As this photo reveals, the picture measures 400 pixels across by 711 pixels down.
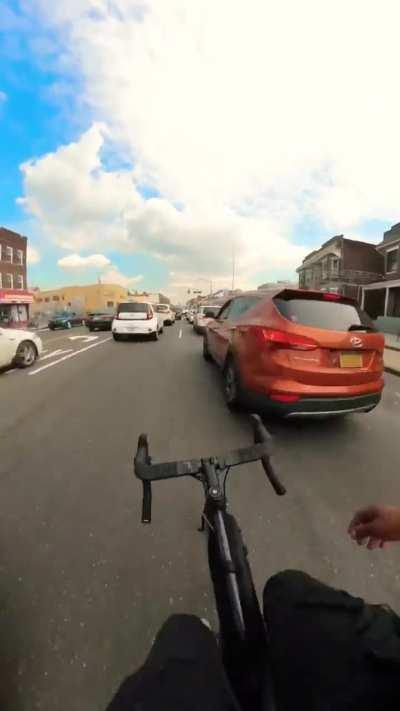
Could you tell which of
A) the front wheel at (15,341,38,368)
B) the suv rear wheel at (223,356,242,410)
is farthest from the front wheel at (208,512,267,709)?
the front wheel at (15,341,38,368)

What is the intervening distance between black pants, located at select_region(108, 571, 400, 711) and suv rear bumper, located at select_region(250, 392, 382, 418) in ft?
9.12

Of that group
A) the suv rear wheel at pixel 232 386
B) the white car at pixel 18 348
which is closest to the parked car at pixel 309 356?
the suv rear wheel at pixel 232 386

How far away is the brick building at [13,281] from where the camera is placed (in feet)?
113

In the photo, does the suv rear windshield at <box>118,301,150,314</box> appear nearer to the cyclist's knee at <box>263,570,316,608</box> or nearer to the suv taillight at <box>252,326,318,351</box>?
the suv taillight at <box>252,326,318,351</box>

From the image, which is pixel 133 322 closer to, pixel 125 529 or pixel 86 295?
pixel 125 529

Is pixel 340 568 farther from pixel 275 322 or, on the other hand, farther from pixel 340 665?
pixel 275 322

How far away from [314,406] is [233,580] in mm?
2888

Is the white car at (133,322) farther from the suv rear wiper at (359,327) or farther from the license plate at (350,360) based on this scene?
the license plate at (350,360)

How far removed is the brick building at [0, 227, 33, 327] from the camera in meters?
34.3

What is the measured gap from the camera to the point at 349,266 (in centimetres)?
3428

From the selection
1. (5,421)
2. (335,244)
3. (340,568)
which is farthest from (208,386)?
(335,244)

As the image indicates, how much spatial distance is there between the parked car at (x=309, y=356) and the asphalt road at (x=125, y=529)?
58 centimetres

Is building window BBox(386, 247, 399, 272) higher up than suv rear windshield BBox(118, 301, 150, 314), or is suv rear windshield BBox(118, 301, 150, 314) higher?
building window BBox(386, 247, 399, 272)

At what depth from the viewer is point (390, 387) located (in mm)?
7586
